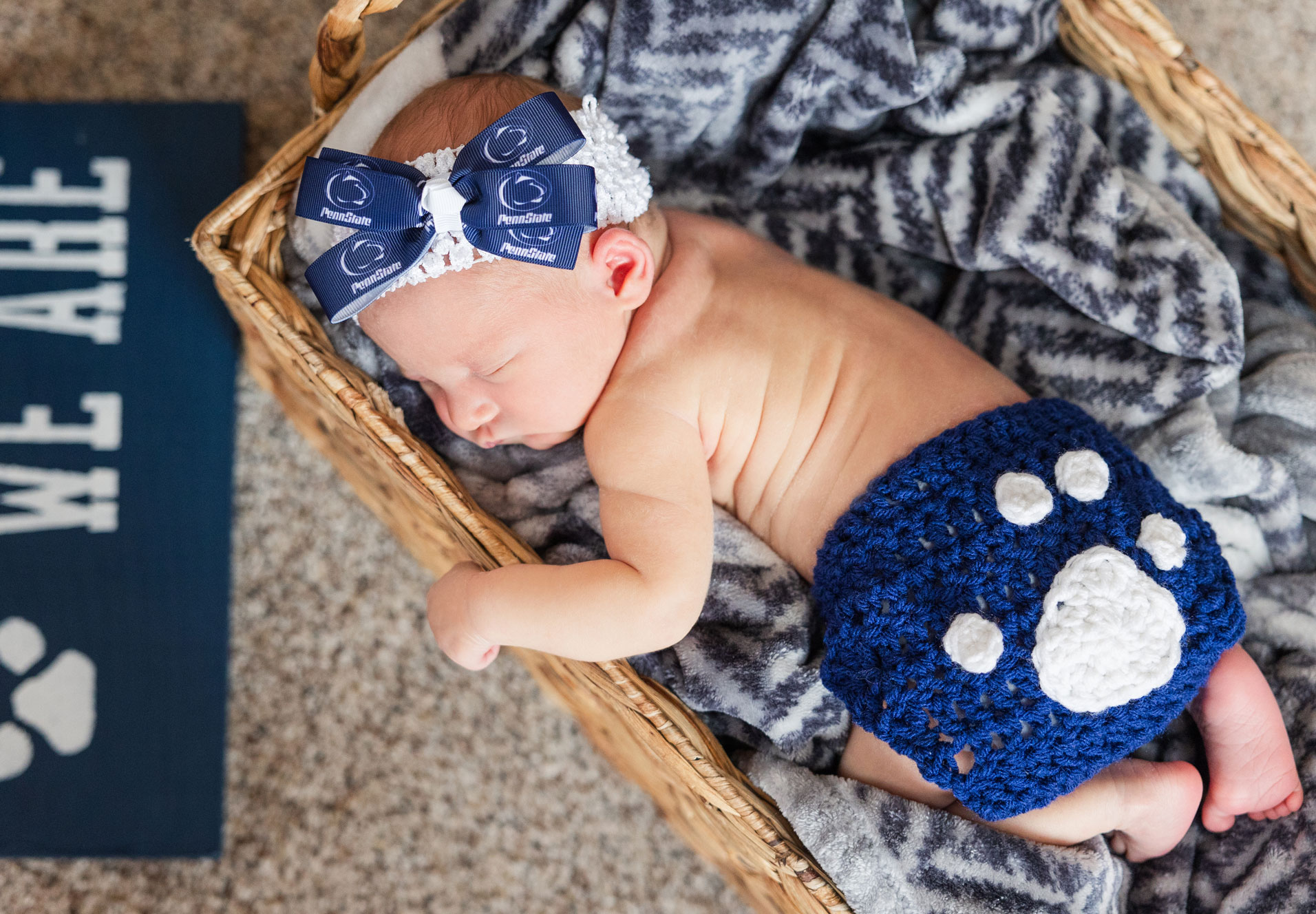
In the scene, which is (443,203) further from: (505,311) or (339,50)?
(339,50)

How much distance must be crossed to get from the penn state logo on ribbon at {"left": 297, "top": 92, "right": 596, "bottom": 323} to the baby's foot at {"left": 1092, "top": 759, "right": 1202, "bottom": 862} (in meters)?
0.72

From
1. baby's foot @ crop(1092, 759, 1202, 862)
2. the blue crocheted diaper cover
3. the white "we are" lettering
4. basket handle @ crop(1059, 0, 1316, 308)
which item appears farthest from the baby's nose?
basket handle @ crop(1059, 0, 1316, 308)

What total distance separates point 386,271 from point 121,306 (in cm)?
65

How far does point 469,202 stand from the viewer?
83 centimetres

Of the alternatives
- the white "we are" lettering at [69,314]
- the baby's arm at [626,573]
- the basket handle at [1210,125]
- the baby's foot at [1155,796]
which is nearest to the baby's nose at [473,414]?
the baby's arm at [626,573]

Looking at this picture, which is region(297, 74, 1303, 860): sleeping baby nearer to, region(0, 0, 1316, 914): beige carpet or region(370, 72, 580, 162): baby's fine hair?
region(370, 72, 580, 162): baby's fine hair

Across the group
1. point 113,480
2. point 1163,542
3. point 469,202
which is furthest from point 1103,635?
point 113,480

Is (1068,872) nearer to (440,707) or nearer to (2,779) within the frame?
(440,707)

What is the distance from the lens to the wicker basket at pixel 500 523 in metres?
0.92

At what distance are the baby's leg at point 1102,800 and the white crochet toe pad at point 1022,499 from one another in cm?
23

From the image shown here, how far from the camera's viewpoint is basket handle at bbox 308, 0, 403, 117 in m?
0.90

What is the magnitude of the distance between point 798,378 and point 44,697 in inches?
39.4

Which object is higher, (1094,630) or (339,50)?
(339,50)

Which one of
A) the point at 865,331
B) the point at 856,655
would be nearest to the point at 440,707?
the point at 856,655
